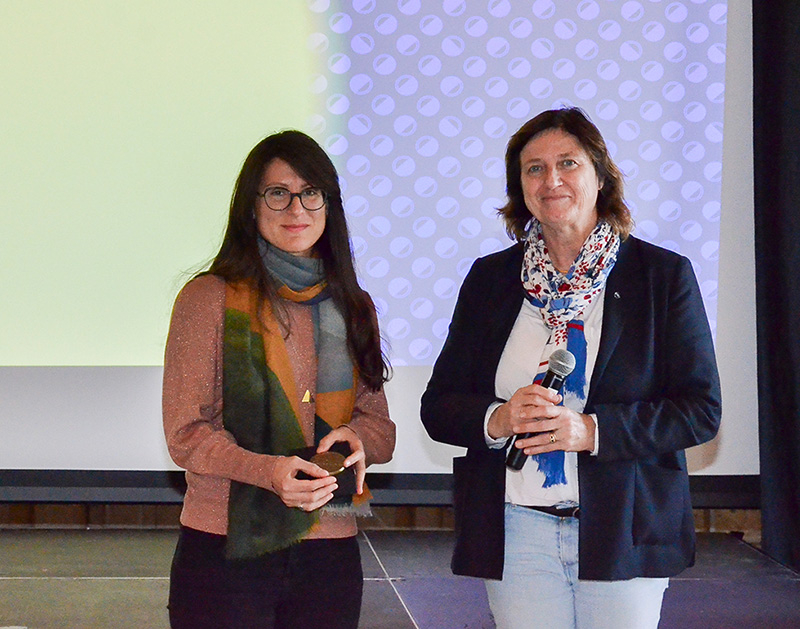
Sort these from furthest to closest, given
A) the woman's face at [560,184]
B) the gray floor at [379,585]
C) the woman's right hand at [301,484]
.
Answer: the gray floor at [379,585]
the woman's face at [560,184]
the woman's right hand at [301,484]

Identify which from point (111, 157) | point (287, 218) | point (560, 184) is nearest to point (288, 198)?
point (287, 218)

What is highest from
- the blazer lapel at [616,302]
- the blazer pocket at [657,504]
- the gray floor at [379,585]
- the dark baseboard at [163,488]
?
the blazer lapel at [616,302]

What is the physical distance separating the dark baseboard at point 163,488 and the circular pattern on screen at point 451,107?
0.66 meters

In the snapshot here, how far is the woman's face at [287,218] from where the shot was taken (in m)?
1.76

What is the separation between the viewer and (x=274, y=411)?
171 cm

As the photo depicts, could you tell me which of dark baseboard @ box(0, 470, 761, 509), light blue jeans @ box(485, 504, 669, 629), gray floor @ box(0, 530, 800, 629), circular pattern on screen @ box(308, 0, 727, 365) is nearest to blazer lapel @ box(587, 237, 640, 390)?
light blue jeans @ box(485, 504, 669, 629)

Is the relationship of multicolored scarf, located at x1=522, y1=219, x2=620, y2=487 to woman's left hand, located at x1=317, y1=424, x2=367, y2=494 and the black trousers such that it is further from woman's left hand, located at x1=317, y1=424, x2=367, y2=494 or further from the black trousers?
the black trousers

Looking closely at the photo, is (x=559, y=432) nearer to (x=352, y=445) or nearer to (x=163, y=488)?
(x=352, y=445)

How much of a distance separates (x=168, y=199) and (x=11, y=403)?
3.98 ft

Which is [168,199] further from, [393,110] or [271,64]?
[393,110]

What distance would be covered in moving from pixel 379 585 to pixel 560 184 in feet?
7.75

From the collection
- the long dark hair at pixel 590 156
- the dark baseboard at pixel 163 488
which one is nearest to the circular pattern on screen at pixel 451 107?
the dark baseboard at pixel 163 488

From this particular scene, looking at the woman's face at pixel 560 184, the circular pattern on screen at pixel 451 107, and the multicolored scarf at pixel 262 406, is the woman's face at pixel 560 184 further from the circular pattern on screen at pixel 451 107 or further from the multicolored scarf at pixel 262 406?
the circular pattern on screen at pixel 451 107

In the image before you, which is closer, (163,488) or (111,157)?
(111,157)
